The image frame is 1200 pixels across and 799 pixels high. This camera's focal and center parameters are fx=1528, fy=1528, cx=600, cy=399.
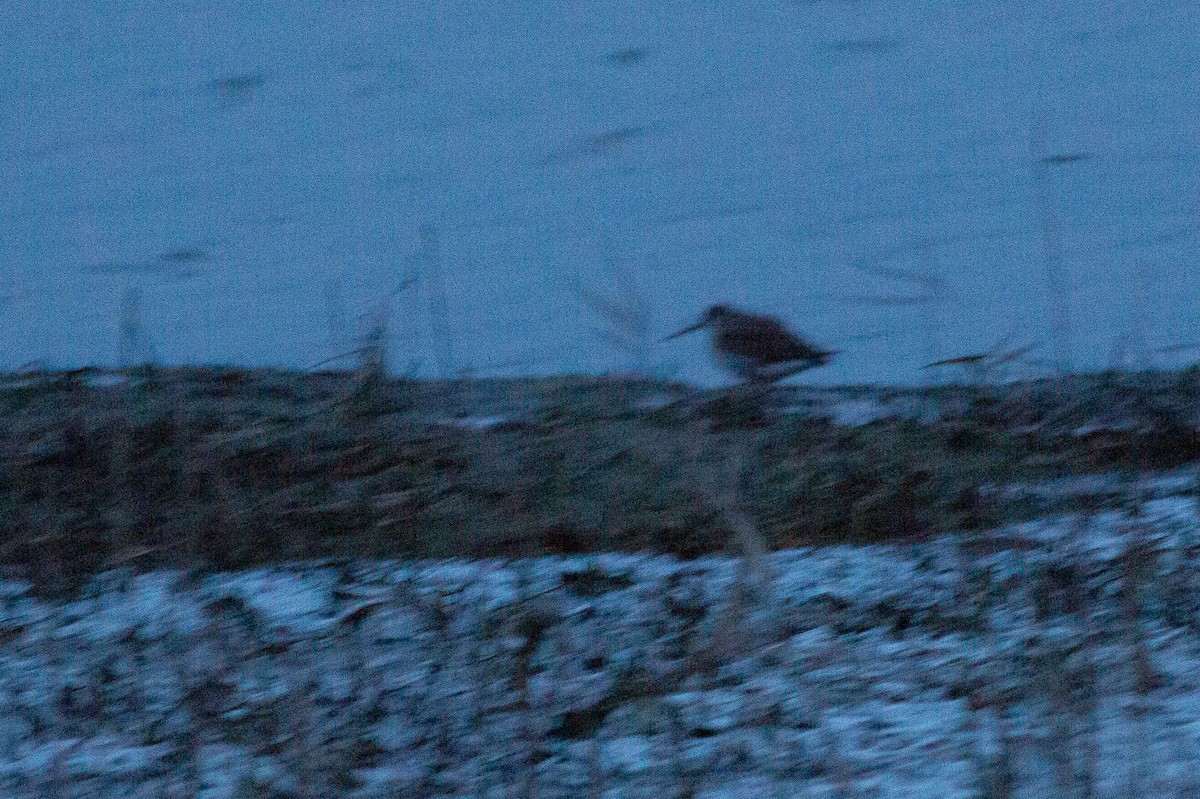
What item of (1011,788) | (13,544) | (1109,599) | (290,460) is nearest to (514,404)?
(290,460)

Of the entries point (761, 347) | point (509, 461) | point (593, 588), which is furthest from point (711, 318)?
point (593, 588)

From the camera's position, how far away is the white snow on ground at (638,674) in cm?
266

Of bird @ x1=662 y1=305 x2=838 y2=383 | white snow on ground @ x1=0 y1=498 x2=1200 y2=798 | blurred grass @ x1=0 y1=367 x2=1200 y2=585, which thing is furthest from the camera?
bird @ x1=662 y1=305 x2=838 y2=383

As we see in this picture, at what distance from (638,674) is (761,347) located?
1864 mm

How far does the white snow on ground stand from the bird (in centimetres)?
109

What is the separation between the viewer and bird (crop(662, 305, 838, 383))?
4.71 metres

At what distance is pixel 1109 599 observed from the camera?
326cm

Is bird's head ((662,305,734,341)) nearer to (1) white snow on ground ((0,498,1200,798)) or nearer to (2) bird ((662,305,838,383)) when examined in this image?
(2) bird ((662,305,838,383))

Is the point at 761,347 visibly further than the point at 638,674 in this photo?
Yes

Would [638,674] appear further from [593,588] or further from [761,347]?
[761,347]

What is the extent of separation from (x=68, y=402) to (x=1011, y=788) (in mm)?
3424

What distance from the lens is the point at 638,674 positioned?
3.04m

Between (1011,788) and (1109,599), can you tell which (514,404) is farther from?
(1011,788)

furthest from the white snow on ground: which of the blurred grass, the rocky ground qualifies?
the blurred grass
